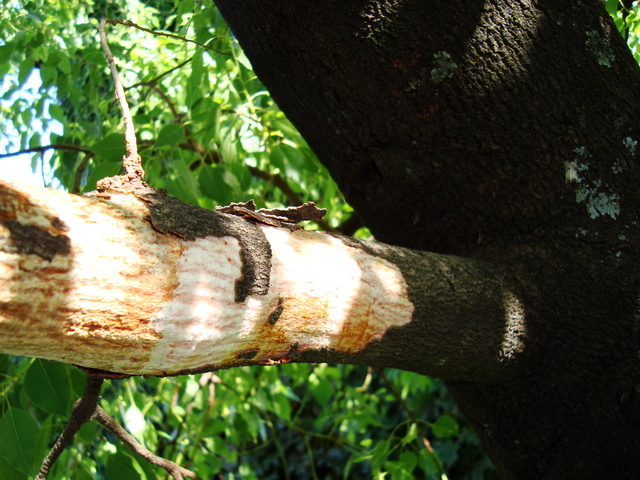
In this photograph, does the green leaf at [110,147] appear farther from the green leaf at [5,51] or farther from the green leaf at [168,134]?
the green leaf at [5,51]

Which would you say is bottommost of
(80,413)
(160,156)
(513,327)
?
(80,413)

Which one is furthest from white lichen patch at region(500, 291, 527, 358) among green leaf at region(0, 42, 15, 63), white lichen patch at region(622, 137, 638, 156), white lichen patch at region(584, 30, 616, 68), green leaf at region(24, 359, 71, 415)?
green leaf at region(0, 42, 15, 63)

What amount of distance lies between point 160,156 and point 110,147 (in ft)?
1.54

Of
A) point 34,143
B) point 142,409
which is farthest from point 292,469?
point 34,143

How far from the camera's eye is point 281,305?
0.86m

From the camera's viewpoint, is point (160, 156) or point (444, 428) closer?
point (444, 428)

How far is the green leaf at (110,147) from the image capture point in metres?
1.47

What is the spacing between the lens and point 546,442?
1.20 m

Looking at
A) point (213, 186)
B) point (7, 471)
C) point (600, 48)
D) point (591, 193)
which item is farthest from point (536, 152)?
point (7, 471)

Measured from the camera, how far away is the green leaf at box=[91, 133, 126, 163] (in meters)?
1.47

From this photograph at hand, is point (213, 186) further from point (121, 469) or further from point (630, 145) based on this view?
point (630, 145)

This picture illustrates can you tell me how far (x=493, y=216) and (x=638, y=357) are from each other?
1.24ft

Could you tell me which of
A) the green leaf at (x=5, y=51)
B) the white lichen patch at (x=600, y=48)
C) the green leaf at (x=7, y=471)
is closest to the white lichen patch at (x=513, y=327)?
the white lichen patch at (x=600, y=48)

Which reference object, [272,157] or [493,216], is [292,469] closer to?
[272,157]
